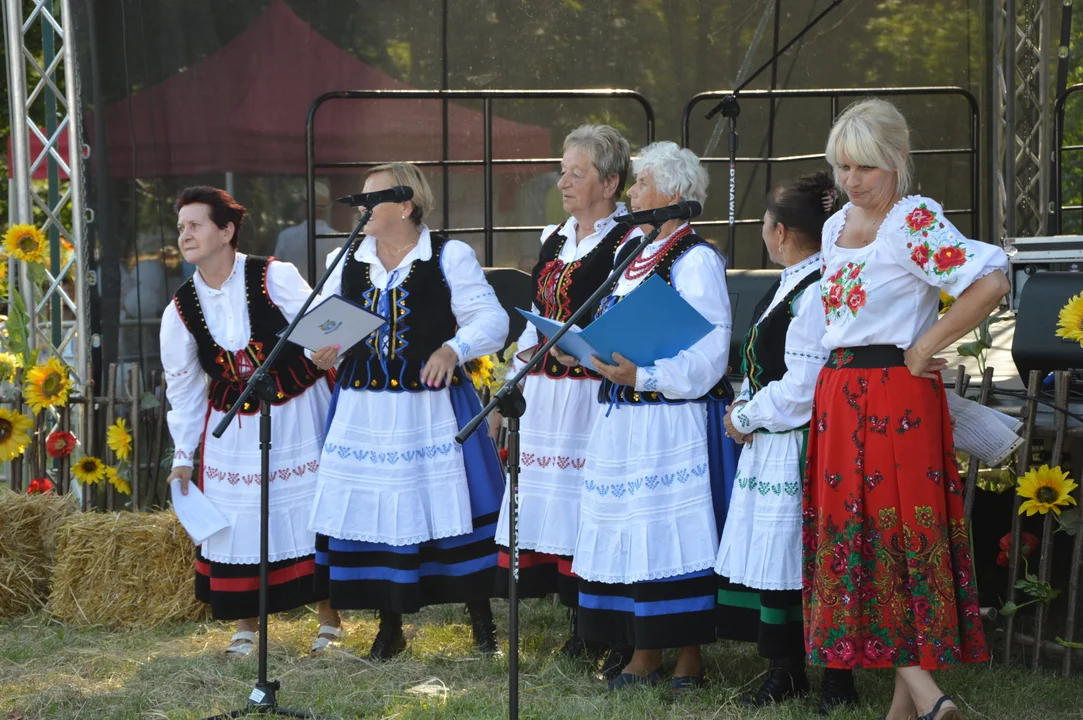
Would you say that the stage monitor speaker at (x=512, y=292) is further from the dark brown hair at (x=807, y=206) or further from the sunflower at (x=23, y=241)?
the dark brown hair at (x=807, y=206)

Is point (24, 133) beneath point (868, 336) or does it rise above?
above

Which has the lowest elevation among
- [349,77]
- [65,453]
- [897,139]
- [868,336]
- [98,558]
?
[98,558]

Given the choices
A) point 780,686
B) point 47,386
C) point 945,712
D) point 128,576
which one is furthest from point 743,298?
point 47,386

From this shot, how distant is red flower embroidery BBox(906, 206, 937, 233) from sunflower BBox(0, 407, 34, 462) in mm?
4320

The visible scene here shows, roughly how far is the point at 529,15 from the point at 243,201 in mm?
2170

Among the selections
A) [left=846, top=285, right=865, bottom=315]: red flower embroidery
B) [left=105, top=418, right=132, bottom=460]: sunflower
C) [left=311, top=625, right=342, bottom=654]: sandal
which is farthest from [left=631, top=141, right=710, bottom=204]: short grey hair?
[left=105, top=418, right=132, bottom=460]: sunflower

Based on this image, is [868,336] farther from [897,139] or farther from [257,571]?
[257,571]

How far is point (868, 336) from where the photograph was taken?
3.31 m

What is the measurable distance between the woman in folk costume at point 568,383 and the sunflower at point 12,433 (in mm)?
2771

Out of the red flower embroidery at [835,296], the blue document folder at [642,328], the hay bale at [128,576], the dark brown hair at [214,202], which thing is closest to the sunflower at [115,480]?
the hay bale at [128,576]

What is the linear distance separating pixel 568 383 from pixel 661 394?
0.49m

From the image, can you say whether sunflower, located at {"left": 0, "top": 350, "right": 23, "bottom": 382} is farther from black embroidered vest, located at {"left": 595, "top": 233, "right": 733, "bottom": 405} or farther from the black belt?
the black belt

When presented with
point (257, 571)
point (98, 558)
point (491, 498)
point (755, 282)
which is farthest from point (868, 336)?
point (98, 558)

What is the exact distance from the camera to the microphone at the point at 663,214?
321 centimetres
